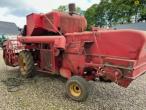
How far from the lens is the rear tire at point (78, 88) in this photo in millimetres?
4711

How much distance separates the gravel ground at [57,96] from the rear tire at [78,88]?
0.14 m

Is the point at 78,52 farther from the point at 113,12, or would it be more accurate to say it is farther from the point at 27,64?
the point at 113,12

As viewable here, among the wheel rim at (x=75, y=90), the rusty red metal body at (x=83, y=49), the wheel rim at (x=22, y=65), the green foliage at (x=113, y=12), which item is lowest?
the wheel rim at (x=75, y=90)

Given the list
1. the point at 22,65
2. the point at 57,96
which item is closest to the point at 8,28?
the point at 22,65

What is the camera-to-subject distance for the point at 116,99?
5176 mm

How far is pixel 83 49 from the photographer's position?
16.5 feet

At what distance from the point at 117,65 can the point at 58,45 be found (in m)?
1.62

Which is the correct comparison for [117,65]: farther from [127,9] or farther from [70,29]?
[127,9]

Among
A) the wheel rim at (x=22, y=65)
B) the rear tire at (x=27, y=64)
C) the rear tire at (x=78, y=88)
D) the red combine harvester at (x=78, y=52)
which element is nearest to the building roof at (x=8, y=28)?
the wheel rim at (x=22, y=65)

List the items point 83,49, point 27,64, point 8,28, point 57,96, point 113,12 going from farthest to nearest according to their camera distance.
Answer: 1. point 8,28
2. point 113,12
3. point 27,64
4. point 57,96
5. point 83,49

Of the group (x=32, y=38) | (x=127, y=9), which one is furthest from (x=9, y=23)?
(x=32, y=38)

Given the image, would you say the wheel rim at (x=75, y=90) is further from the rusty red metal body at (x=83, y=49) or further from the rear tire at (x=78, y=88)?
the rusty red metal body at (x=83, y=49)

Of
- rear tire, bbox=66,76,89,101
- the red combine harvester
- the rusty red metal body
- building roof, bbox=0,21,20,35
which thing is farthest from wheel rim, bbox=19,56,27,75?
building roof, bbox=0,21,20,35

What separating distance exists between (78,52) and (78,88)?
0.88 m
